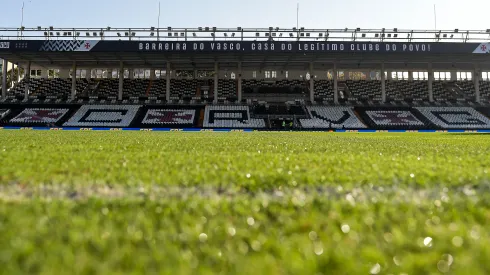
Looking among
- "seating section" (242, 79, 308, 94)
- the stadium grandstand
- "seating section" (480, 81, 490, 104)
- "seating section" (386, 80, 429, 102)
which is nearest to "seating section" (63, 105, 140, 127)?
the stadium grandstand

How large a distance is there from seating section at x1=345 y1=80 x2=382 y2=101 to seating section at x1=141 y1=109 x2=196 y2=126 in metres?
18.3

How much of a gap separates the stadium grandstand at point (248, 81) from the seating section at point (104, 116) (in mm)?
97

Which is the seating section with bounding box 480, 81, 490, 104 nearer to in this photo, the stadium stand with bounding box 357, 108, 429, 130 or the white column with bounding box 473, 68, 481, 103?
the white column with bounding box 473, 68, 481, 103

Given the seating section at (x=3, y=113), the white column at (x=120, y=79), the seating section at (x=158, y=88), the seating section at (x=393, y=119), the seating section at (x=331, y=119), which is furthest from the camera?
the seating section at (x=158, y=88)

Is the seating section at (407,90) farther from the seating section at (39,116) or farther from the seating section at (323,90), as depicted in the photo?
the seating section at (39,116)

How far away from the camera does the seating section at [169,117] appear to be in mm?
31188

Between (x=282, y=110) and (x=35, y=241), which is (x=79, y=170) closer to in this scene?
(x=35, y=241)

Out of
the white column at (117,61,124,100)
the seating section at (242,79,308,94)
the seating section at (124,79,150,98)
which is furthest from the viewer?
the seating section at (242,79,308,94)

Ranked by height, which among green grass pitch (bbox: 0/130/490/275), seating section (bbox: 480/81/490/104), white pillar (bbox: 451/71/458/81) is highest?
white pillar (bbox: 451/71/458/81)

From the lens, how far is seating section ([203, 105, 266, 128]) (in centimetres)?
3050

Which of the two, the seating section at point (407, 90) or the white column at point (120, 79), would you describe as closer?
the white column at point (120, 79)

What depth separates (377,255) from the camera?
1.03 metres

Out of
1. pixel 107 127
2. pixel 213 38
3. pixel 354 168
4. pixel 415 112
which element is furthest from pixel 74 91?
pixel 354 168

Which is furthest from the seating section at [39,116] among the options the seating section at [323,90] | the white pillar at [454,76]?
the white pillar at [454,76]
